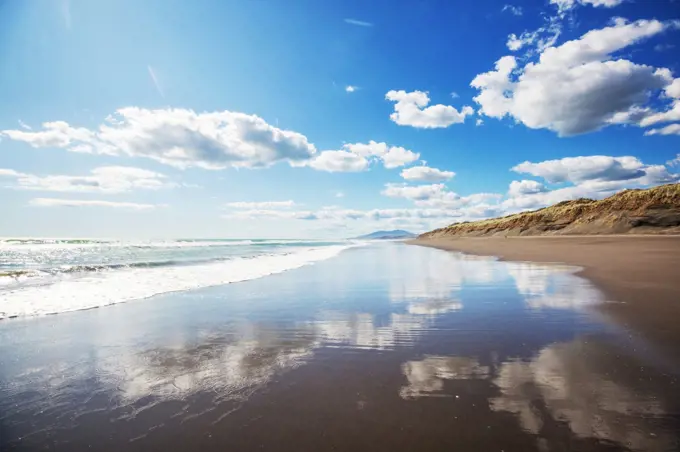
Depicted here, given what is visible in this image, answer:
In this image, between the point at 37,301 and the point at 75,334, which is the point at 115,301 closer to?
the point at 37,301

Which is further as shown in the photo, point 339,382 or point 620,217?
point 620,217

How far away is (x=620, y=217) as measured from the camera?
52.2 metres

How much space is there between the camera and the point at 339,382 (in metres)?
5.11

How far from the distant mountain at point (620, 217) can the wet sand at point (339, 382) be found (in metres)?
52.4

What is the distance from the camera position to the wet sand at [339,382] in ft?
12.1

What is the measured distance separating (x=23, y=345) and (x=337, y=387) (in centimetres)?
696

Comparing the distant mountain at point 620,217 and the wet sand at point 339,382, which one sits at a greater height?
the distant mountain at point 620,217

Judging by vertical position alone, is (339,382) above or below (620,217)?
below

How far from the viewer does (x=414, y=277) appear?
17.0m

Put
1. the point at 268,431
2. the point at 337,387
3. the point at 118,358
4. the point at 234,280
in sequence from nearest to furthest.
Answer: the point at 268,431, the point at 337,387, the point at 118,358, the point at 234,280

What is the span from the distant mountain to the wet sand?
52378mm

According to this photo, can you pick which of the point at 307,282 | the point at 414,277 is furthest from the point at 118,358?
the point at 414,277

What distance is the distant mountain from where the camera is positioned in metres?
47.4

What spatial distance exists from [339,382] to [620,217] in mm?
63071
